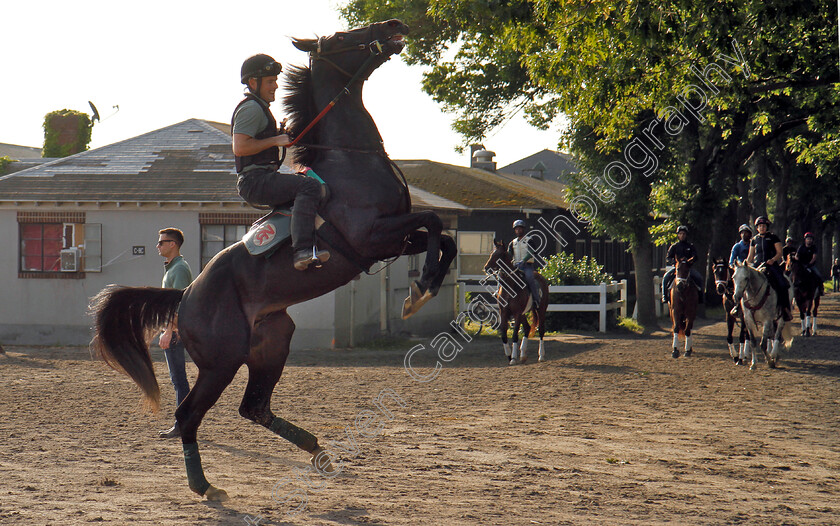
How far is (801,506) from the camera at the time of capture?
5914mm

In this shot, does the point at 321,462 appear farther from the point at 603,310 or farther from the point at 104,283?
the point at 603,310

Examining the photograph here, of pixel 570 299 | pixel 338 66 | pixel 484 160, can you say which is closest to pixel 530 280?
pixel 570 299

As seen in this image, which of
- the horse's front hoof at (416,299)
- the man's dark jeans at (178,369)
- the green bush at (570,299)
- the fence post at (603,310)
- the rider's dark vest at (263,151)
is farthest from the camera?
the green bush at (570,299)

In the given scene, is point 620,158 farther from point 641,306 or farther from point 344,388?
point 344,388

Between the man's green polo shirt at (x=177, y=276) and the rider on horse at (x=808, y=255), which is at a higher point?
the rider on horse at (x=808, y=255)

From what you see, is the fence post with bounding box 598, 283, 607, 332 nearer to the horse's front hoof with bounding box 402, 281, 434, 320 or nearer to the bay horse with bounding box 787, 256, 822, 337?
the bay horse with bounding box 787, 256, 822, 337

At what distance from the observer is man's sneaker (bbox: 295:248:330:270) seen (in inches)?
217

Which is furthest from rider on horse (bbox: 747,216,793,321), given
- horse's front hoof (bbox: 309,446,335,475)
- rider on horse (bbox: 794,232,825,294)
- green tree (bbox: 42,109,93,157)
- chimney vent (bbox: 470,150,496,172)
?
chimney vent (bbox: 470,150,496,172)

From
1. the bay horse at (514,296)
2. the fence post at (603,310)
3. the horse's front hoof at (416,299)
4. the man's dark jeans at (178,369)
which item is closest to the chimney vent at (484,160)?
the fence post at (603,310)

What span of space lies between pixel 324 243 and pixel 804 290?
20.3 metres

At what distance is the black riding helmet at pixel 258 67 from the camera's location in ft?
19.9

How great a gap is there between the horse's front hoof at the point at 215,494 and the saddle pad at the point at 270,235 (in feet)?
5.71

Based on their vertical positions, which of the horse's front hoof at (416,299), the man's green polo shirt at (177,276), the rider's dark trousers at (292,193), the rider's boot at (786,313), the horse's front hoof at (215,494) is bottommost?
the horse's front hoof at (215,494)

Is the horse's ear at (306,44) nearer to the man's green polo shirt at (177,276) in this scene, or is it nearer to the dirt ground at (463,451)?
the dirt ground at (463,451)
